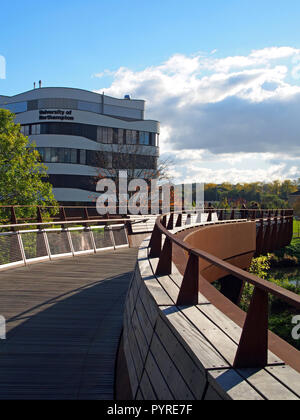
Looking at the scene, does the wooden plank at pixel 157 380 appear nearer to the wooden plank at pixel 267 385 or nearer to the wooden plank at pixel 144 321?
the wooden plank at pixel 144 321

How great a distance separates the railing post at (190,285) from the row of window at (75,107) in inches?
2638

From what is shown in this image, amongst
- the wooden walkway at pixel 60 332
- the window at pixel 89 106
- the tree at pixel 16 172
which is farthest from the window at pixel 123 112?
the wooden walkway at pixel 60 332

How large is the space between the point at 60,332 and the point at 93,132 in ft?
207

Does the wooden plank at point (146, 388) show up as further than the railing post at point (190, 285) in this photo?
No

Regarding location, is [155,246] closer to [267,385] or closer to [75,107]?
[267,385]

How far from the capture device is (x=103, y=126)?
69.1 meters

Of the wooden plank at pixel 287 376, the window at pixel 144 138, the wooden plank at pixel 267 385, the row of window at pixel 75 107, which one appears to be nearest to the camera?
the wooden plank at pixel 267 385

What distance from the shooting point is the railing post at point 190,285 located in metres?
4.52

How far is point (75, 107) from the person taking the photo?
6950 cm

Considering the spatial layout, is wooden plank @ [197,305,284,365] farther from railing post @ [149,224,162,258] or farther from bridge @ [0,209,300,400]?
railing post @ [149,224,162,258]

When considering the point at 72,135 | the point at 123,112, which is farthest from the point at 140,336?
the point at 123,112

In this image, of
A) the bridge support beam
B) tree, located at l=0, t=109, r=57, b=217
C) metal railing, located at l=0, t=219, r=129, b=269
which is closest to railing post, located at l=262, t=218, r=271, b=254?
the bridge support beam
